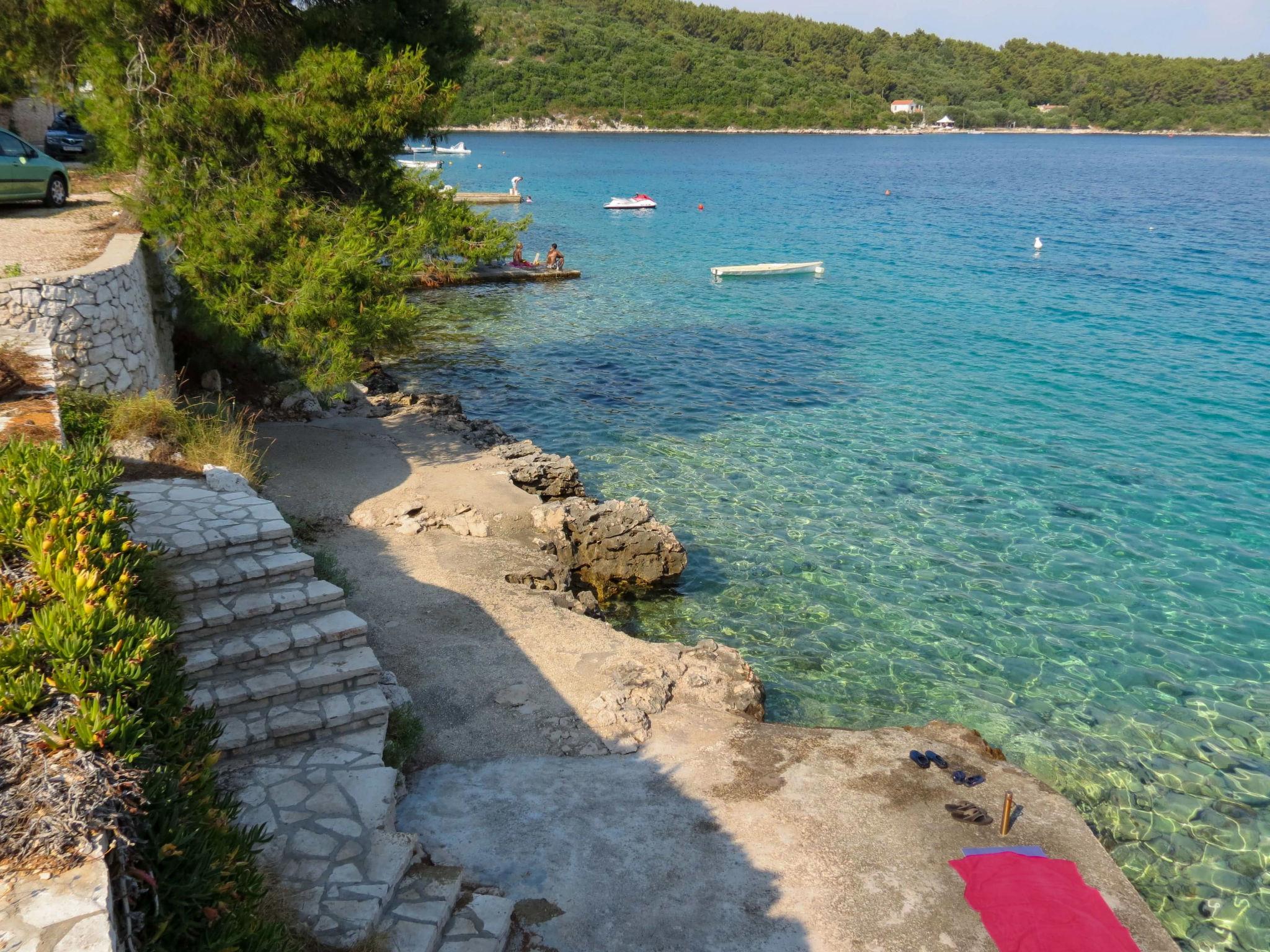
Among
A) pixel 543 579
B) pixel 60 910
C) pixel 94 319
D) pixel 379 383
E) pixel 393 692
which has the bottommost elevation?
pixel 543 579

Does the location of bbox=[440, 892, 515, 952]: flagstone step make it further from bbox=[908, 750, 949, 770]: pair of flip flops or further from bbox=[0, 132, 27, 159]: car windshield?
bbox=[0, 132, 27, 159]: car windshield

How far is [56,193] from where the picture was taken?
64.6ft

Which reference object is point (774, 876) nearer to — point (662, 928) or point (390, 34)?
point (662, 928)

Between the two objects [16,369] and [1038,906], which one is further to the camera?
[16,369]

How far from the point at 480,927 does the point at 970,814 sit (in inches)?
200

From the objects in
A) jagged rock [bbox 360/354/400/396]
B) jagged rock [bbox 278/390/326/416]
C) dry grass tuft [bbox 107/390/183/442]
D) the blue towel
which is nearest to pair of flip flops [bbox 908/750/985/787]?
the blue towel

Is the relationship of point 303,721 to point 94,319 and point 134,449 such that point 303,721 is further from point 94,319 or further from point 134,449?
point 94,319

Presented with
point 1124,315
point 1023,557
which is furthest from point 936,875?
point 1124,315

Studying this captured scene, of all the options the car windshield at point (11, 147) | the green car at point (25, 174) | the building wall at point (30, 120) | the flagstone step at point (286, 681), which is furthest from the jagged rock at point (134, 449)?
the building wall at point (30, 120)

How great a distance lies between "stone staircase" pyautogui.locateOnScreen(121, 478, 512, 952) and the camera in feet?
21.4

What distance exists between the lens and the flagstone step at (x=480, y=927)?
6.55m

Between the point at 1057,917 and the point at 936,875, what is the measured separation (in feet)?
3.39

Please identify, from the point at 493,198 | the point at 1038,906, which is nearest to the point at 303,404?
the point at 1038,906

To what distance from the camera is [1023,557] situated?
16406mm
